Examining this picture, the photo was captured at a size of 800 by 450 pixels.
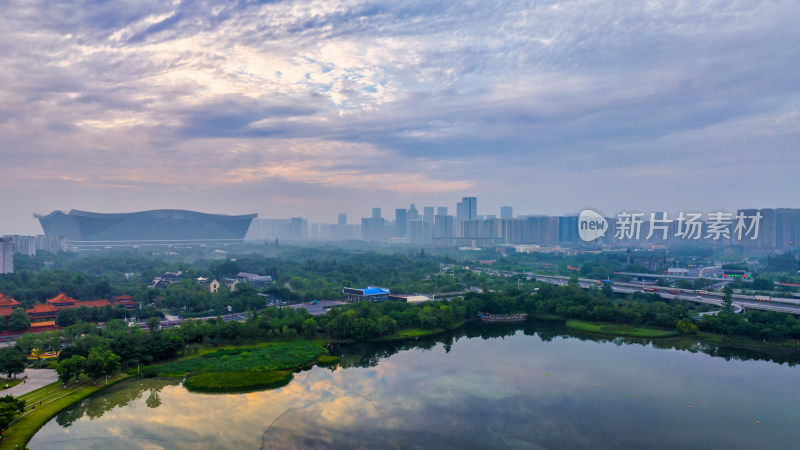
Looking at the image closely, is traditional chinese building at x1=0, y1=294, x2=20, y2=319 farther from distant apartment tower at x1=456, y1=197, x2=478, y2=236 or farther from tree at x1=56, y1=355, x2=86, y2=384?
distant apartment tower at x1=456, y1=197, x2=478, y2=236

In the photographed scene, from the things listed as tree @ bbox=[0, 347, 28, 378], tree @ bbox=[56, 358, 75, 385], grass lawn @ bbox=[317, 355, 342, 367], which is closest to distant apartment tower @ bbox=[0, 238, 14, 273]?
tree @ bbox=[0, 347, 28, 378]

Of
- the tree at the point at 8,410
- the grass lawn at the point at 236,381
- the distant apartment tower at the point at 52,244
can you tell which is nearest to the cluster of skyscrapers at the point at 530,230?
the grass lawn at the point at 236,381

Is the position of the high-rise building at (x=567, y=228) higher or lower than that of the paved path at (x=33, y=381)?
higher

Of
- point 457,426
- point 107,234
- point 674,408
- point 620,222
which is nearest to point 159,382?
point 457,426

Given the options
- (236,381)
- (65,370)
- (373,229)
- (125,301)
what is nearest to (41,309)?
(125,301)

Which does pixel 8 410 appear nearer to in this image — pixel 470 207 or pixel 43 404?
pixel 43 404

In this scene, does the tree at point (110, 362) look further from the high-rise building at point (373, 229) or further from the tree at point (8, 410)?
the high-rise building at point (373, 229)
